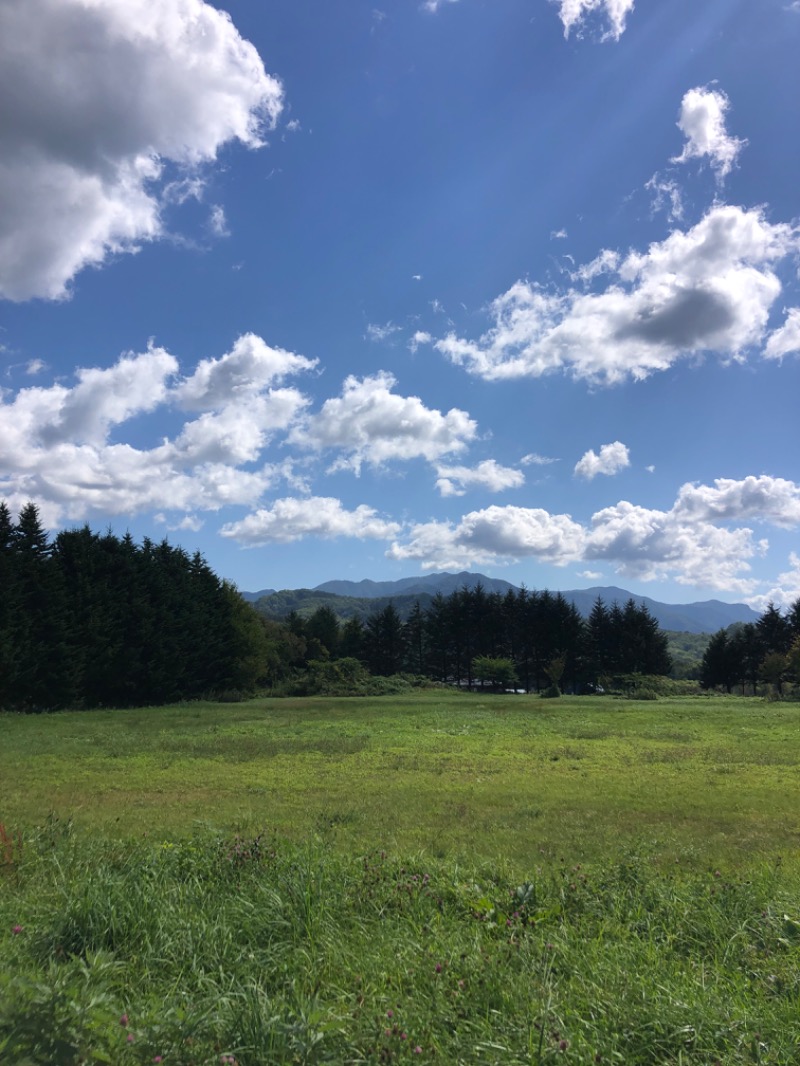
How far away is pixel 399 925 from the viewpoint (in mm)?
5320

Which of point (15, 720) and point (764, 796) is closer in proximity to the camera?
point (764, 796)

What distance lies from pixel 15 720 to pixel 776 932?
3151cm

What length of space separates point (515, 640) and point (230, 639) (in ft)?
134

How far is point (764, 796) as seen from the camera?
42.3 ft

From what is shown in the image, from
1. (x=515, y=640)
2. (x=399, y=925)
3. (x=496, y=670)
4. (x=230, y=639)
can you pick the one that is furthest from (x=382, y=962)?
(x=515, y=640)

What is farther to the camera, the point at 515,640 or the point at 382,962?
the point at 515,640

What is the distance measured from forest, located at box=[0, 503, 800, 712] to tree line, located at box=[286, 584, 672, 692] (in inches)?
6.8

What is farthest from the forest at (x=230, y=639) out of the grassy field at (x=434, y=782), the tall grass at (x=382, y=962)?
the tall grass at (x=382, y=962)

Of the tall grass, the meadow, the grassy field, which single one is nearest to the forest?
the grassy field

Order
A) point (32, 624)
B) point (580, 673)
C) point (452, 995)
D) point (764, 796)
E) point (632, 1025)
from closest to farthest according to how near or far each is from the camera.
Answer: point (632, 1025) → point (452, 995) → point (764, 796) → point (32, 624) → point (580, 673)

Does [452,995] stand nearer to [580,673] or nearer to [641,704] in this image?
[641,704]

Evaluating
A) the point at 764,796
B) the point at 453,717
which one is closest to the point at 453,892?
the point at 764,796

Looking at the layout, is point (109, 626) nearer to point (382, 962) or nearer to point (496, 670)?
point (496, 670)

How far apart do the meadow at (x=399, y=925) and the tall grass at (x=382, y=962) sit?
0.02 m
